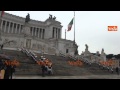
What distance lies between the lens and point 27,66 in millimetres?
22344

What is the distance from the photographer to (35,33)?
75.9 meters

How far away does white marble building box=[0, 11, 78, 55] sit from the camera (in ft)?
166

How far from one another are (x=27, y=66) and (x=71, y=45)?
153 ft

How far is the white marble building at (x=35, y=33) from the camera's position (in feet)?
166

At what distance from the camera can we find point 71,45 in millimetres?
68125
